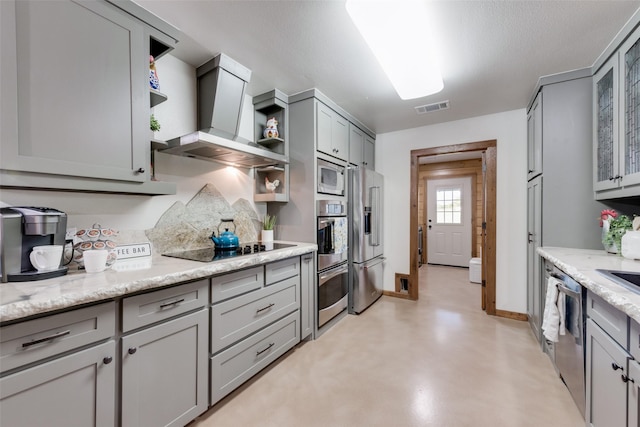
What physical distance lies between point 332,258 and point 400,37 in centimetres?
202

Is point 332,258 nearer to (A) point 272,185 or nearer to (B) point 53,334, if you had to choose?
(A) point 272,185

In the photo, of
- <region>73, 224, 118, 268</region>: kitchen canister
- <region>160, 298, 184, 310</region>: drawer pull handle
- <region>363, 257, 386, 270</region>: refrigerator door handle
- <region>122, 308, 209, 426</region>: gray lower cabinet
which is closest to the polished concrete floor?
<region>122, 308, 209, 426</region>: gray lower cabinet

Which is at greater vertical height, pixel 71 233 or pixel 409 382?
pixel 71 233

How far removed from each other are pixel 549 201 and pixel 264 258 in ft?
8.02

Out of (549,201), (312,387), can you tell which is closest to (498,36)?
(549,201)

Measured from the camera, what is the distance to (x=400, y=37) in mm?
1618

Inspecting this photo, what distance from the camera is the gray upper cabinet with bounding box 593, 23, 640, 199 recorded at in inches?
64.8

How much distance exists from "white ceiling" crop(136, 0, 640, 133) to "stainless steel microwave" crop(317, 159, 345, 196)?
0.75 m

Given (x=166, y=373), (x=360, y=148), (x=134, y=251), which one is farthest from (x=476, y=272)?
(x=134, y=251)

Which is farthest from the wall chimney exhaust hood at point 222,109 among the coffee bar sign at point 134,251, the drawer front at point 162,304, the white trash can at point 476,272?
the white trash can at point 476,272

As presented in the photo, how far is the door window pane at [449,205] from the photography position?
19.7 feet

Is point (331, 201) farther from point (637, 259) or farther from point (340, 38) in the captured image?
point (637, 259)

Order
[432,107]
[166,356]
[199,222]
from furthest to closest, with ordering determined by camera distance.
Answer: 1. [432,107]
2. [199,222]
3. [166,356]

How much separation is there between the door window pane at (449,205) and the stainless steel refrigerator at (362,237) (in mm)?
3400
